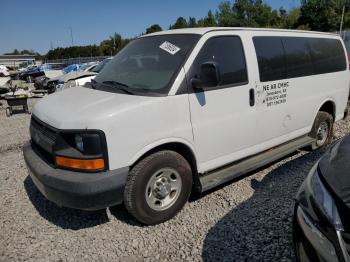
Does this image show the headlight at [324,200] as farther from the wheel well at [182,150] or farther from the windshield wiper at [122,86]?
the windshield wiper at [122,86]

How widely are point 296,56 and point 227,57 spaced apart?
4.88ft

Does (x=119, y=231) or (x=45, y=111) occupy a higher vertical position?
(x=45, y=111)

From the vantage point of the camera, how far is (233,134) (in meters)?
4.04

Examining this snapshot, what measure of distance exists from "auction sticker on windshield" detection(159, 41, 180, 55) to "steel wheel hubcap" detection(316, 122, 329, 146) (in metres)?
3.16

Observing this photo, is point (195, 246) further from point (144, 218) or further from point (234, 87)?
point (234, 87)

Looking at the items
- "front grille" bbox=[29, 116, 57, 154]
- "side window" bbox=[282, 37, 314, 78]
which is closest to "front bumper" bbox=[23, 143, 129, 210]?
"front grille" bbox=[29, 116, 57, 154]

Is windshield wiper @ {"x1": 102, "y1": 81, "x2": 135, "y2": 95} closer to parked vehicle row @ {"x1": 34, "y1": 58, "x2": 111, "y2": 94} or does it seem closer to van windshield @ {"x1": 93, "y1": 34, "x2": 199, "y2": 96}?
van windshield @ {"x1": 93, "y1": 34, "x2": 199, "y2": 96}

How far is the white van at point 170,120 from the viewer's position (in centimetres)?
309

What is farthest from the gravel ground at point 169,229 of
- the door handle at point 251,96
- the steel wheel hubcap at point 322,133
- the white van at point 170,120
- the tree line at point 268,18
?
the tree line at point 268,18

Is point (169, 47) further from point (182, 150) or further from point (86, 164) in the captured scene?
point (86, 164)

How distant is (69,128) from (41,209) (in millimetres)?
1554

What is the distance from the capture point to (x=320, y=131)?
5715 mm

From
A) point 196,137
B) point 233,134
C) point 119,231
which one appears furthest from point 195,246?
point 233,134

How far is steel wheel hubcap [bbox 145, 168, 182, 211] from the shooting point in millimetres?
3482
